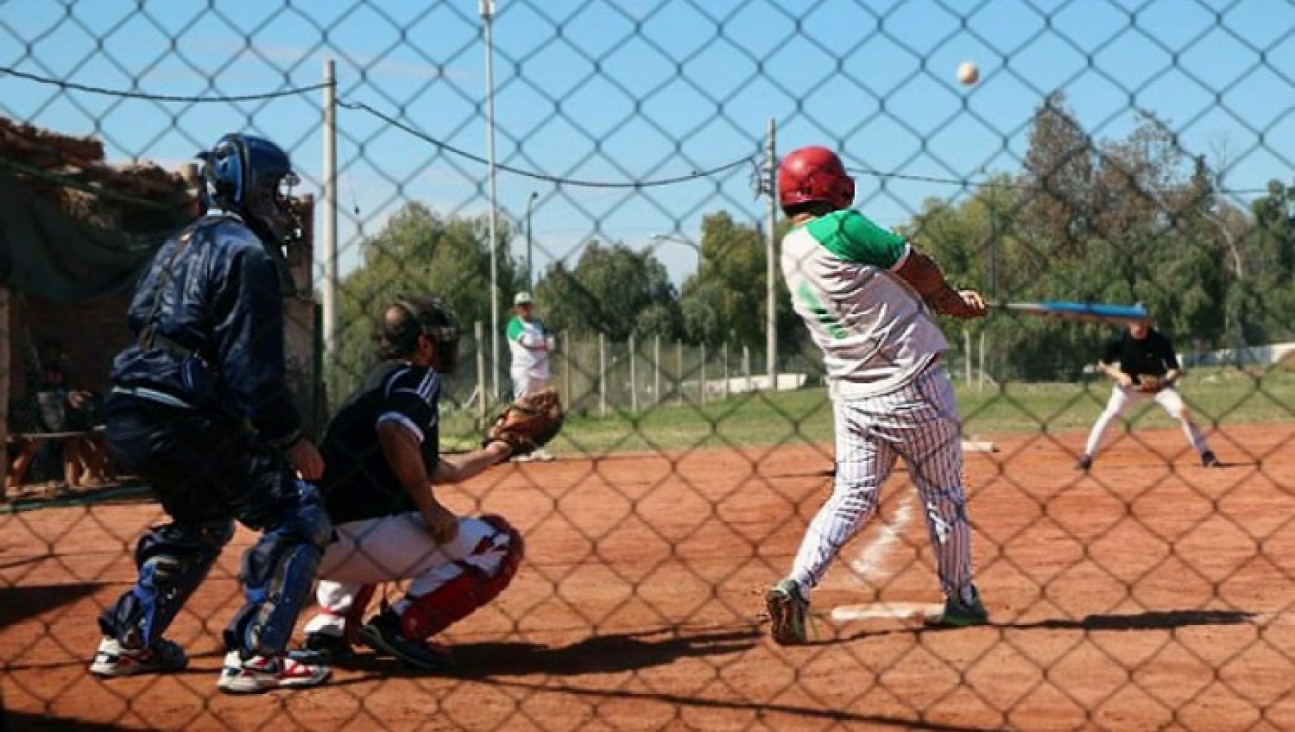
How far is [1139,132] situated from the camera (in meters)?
3.77

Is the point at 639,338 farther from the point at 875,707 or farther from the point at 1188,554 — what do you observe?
the point at 1188,554

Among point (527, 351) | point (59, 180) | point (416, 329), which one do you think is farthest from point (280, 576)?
point (527, 351)

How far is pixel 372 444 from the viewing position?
236 inches

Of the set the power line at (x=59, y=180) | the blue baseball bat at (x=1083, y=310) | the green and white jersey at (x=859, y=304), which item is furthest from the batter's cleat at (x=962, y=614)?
the power line at (x=59, y=180)

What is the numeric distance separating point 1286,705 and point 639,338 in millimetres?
2311

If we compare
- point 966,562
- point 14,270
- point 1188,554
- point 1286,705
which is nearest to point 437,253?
point 966,562

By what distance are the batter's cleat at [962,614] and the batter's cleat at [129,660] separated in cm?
301

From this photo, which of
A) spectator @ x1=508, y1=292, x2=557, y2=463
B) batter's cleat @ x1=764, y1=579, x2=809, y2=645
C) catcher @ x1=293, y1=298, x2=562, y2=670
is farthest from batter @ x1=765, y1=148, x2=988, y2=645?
spectator @ x1=508, y1=292, x2=557, y2=463

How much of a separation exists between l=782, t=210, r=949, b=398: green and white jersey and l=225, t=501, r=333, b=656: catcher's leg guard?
1.96 m

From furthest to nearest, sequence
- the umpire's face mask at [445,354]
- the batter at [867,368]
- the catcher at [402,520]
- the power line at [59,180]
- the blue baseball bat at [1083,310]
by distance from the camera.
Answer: the power line at [59,180] < the umpire's face mask at [445,354] < the batter at [867,368] < the catcher at [402,520] < the blue baseball bat at [1083,310]

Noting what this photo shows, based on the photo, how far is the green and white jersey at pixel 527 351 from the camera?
1714cm

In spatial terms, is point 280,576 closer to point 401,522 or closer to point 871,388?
point 401,522

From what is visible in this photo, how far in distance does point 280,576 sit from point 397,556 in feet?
2.14

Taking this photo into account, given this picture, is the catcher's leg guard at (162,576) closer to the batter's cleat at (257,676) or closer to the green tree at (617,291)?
the batter's cleat at (257,676)
